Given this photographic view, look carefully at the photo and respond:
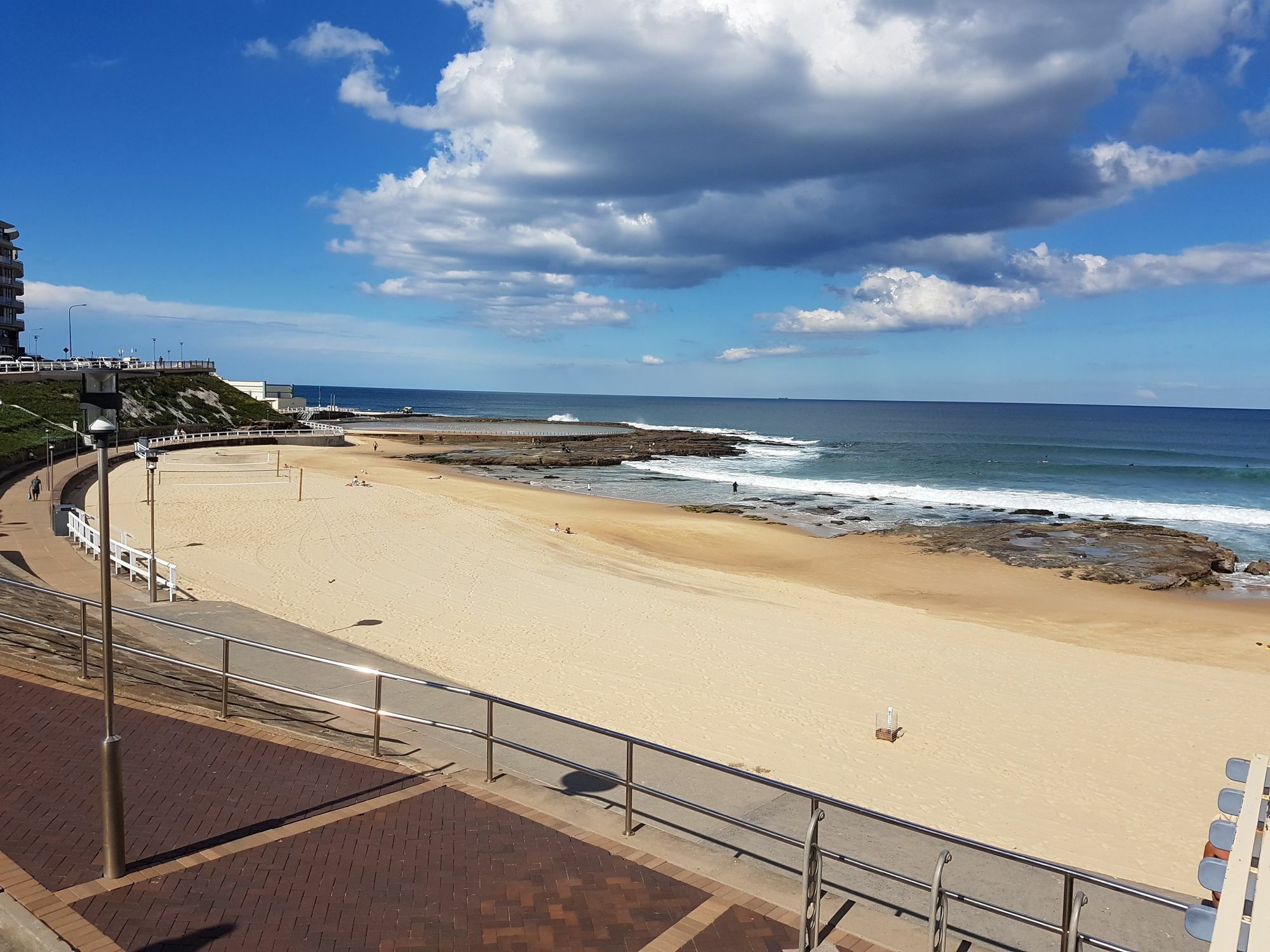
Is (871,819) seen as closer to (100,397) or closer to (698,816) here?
(698,816)

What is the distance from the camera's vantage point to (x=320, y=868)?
6.33 m

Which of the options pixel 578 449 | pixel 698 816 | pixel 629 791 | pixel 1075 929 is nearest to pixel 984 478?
pixel 578 449

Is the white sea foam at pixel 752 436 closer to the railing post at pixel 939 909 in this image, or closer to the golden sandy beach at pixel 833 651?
the golden sandy beach at pixel 833 651

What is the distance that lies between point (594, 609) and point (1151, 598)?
19.0 m

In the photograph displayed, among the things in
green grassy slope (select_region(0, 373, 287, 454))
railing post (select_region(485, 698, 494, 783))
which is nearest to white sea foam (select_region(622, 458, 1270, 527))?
green grassy slope (select_region(0, 373, 287, 454))

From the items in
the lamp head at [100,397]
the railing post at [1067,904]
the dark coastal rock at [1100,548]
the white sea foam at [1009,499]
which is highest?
the lamp head at [100,397]

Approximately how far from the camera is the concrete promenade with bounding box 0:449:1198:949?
6.54m

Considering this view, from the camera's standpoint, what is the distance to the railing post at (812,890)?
5480 mm

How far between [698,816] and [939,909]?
3137mm

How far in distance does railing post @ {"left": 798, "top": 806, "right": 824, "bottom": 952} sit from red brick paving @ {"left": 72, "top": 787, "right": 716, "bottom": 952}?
1.91 ft

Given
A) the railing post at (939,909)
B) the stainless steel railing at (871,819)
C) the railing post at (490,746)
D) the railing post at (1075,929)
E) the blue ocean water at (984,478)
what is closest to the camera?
the railing post at (1075,929)

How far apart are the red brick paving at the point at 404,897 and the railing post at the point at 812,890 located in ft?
1.91

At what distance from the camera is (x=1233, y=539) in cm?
3941

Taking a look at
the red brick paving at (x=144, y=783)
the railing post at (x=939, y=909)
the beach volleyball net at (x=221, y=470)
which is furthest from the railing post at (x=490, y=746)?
the beach volleyball net at (x=221, y=470)
